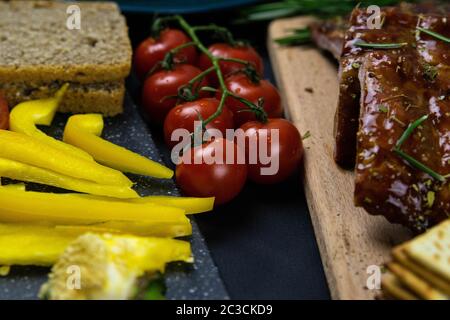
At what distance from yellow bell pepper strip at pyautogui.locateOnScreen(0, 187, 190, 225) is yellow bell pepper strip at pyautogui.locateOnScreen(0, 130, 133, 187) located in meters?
0.27

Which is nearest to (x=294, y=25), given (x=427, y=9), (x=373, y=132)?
(x=427, y=9)

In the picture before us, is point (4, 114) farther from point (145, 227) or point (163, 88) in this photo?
point (145, 227)

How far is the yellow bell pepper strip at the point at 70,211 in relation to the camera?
11.9 ft

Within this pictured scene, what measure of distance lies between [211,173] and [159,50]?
1.54m

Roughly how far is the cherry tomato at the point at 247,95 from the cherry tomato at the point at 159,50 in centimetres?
61

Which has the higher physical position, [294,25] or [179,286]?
[294,25]

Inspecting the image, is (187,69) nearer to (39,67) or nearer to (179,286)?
(39,67)

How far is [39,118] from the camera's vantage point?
4.61 meters

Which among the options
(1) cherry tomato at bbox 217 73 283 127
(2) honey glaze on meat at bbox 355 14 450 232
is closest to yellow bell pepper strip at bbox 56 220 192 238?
(2) honey glaze on meat at bbox 355 14 450 232

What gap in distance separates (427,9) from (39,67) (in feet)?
8.03

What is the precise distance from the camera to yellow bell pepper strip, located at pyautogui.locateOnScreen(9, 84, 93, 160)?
4180 mm

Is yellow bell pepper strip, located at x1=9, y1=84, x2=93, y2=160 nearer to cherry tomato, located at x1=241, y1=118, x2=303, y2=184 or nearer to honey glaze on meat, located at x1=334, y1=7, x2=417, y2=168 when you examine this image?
cherry tomato, located at x1=241, y1=118, x2=303, y2=184

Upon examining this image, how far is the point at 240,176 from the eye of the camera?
4090 millimetres
